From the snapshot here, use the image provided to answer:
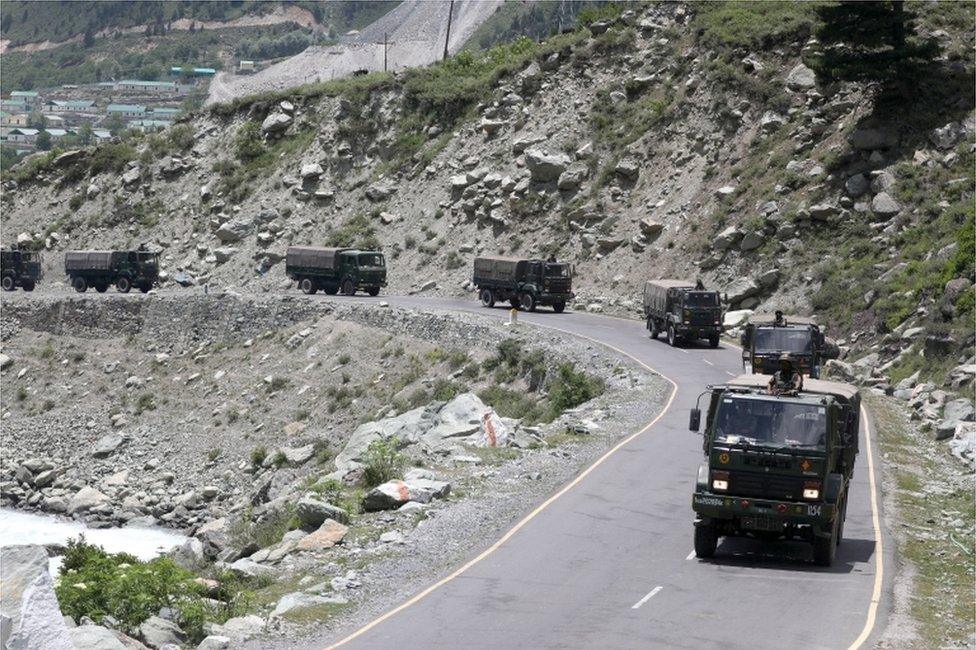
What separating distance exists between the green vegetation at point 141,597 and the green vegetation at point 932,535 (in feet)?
31.0

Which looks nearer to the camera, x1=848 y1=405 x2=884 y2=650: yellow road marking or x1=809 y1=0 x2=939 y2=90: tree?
x1=848 y1=405 x2=884 y2=650: yellow road marking

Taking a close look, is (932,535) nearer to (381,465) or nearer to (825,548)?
(825,548)

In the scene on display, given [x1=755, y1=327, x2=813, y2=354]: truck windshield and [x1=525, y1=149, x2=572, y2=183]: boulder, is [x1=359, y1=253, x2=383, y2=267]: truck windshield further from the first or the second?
[x1=755, y1=327, x2=813, y2=354]: truck windshield

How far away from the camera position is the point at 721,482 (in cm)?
2081

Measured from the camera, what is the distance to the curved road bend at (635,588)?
17.4 metres

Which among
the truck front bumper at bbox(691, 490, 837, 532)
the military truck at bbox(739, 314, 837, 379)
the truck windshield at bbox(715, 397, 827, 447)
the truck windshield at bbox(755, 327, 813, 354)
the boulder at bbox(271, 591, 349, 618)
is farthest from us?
the truck windshield at bbox(755, 327, 813, 354)

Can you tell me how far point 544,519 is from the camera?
2459cm

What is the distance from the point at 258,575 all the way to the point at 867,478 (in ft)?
46.8

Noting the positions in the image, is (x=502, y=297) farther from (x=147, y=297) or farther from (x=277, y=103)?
(x=277, y=103)

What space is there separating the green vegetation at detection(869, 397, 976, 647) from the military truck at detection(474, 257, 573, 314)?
88.1 feet

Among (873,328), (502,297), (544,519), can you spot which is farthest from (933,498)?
(502,297)

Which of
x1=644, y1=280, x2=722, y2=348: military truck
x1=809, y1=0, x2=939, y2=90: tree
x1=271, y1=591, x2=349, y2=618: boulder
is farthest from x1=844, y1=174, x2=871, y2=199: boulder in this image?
x1=271, y1=591, x2=349, y2=618: boulder

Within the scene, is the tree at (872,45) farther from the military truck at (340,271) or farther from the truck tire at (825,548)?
the truck tire at (825,548)

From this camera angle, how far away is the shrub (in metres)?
28.5
